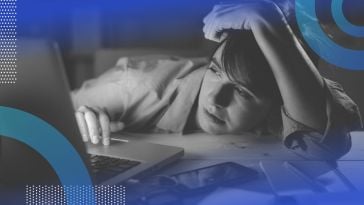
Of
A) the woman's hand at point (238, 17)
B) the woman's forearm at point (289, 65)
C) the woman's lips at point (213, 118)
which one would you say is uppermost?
the woman's hand at point (238, 17)

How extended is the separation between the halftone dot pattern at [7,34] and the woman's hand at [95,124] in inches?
7.6

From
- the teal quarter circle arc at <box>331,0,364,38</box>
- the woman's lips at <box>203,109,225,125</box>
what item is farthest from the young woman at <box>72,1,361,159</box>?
the teal quarter circle arc at <box>331,0,364,38</box>

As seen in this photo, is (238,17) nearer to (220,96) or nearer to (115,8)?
(220,96)

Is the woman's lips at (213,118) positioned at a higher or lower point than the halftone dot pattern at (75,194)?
higher

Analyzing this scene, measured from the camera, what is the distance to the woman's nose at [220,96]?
44.9 inches

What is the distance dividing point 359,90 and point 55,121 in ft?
2.40

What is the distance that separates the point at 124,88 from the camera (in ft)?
3.76

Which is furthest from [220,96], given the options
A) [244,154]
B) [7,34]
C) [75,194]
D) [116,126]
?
[7,34]

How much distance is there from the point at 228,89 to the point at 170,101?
0.14 meters

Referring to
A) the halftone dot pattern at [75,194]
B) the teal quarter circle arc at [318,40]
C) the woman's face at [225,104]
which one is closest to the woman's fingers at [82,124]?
the halftone dot pattern at [75,194]

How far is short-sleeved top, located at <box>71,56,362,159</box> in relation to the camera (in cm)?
114

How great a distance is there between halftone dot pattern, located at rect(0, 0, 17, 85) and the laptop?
0.09 ft

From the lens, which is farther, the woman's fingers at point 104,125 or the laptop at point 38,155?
the woman's fingers at point 104,125
